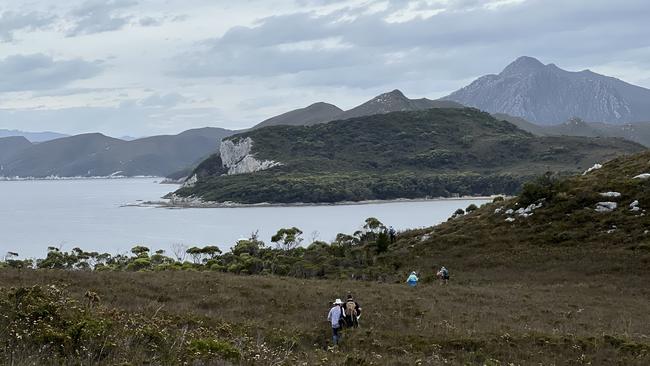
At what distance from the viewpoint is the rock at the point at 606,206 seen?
47.4m

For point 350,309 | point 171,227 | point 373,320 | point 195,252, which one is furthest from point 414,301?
point 171,227

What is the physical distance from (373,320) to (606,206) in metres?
32.3

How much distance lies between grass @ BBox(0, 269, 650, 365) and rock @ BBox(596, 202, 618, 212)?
1298cm

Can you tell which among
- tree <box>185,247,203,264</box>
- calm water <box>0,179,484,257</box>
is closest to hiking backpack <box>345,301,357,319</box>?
tree <box>185,247,203,264</box>

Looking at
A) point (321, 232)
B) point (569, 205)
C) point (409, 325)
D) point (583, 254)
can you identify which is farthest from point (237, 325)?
point (321, 232)

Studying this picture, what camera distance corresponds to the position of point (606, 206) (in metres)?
47.9

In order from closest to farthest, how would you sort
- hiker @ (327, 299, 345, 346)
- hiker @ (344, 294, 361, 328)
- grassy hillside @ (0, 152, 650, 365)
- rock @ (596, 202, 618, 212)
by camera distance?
grassy hillside @ (0, 152, 650, 365) < hiker @ (327, 299, 345, 346) < hiker @ (344, 294, 361, 328) < rock @ (596, 202, 618, 212)

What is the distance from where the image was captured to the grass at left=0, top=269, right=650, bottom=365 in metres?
13.8

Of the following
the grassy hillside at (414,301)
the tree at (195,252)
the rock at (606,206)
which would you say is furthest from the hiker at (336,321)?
the tree at (195,252)

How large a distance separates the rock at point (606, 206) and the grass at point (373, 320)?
42.6ft

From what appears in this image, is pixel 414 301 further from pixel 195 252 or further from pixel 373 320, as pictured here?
pixel 195 252

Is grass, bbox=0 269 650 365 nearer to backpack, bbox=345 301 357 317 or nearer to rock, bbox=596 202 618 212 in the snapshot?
backpack, bbox=345 301 357 317

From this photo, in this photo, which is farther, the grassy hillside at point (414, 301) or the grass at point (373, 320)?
the grass at point (373, 320)

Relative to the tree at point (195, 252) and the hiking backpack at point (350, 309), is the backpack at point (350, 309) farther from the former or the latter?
the tree at point (195, 252)
